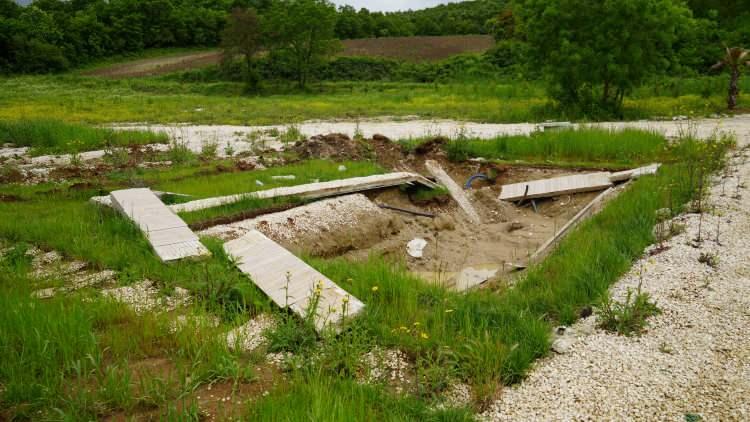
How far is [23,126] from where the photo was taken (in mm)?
13438

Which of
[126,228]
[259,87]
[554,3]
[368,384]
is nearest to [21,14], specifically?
[259,87]

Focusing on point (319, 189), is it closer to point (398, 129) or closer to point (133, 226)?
point (133, 226)

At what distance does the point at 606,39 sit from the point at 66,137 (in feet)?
50.2

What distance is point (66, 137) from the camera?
1270cm

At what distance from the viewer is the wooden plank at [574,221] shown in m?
6.76

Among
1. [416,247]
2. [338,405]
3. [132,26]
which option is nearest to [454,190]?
[416,247]

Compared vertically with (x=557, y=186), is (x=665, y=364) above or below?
above

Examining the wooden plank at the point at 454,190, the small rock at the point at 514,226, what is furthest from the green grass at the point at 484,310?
the wooden plank at the point at 454,190

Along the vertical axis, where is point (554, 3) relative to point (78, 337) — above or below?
above

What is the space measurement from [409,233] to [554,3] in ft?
41.4

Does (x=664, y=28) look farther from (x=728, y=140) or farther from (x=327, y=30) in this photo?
(x=327, y=30)

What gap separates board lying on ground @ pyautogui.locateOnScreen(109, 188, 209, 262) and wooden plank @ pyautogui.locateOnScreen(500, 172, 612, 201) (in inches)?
229

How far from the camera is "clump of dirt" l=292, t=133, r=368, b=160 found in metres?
11.1

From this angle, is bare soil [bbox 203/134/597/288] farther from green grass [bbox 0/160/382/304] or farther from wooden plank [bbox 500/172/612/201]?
green grass [bbox 0/160/382/304]
